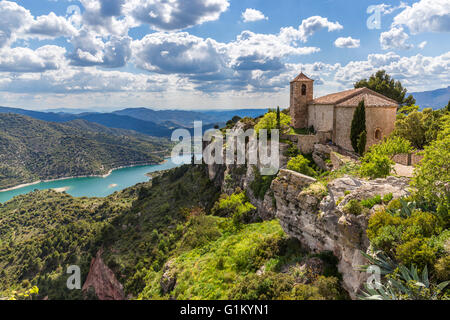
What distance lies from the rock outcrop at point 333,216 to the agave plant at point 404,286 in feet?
4.93

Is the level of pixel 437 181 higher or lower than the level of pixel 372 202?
higher

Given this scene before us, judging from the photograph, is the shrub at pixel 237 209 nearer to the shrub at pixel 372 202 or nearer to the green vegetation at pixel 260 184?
the green vegetation at pixel 260 184

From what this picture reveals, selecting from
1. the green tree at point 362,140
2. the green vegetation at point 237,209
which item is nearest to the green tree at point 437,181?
the green tree at point 362,140

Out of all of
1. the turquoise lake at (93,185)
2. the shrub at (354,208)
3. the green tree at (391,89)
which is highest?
the green tree at (391,89)

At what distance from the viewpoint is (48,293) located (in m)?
46.9

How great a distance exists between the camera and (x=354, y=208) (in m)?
11.0

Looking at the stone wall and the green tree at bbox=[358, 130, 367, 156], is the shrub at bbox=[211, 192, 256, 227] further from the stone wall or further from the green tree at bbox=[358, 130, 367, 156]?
the stone wall

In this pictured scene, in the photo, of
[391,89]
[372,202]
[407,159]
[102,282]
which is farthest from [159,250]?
[391,89]

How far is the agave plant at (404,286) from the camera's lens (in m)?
6.82

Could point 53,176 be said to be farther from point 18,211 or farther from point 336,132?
point 336,132

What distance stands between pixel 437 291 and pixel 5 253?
324 ft

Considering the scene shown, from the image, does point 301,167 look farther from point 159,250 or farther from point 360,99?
point 159,250

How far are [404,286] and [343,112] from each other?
88.3ft
